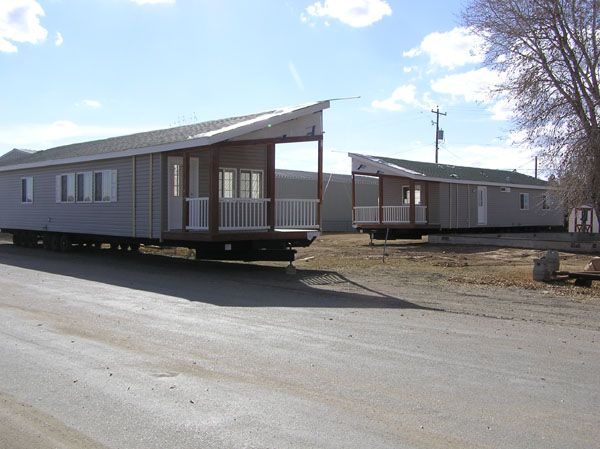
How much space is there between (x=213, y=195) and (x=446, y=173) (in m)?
19.3

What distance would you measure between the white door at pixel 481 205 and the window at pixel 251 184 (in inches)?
709

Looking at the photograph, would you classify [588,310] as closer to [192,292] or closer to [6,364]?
[192,292]

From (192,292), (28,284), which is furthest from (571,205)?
(28,284)

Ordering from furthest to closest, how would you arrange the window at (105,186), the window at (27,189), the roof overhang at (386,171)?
the roof overhang at (386,171)
the window at (27,189)
the window at (105,186)

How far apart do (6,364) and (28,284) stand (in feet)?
23.4

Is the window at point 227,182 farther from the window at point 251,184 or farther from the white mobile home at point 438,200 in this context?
the white mobile home at point 438,200

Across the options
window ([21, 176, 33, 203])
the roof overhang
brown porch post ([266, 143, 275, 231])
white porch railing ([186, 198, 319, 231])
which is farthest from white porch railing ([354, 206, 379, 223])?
window ([21, 176, 33, 203])

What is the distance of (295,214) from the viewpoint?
57.5 ft

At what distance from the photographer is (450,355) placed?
677 cm

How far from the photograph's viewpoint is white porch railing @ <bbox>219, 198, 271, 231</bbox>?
52.7ft

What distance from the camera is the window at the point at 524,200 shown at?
120ft

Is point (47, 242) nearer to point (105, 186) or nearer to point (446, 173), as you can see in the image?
point (105, 186)

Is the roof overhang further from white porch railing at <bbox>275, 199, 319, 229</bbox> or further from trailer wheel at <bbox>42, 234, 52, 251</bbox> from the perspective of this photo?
→ trailer wheel at <bbox>42, 234, 52, 251</bbox>

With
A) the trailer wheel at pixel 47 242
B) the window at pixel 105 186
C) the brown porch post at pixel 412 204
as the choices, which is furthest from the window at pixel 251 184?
the brown porch post at pixel 412 204
